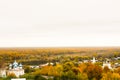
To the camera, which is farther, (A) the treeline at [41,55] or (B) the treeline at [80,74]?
(A) the treeline at [41,55]

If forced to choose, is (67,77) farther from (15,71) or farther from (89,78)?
(15,71)

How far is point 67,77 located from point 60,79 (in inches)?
23.4

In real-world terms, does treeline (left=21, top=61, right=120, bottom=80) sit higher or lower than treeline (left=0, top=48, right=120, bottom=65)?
lower

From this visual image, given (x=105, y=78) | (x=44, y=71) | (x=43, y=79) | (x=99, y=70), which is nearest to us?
(x=105, y=78)

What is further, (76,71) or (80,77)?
(76,71)

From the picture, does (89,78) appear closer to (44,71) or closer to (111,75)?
(111,75)

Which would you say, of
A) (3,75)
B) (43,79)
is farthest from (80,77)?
(3,75)

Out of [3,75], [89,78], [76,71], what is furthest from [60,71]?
[3,75]

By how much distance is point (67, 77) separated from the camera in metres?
22.0

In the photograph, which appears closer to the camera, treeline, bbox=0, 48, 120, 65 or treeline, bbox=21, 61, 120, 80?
treeline, bbox=21, 61, 120, 80

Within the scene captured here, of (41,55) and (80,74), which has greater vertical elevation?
(41,55)

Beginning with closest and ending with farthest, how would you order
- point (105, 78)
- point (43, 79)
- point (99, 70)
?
point (105, 78), point (43, 79), point (99, 70)

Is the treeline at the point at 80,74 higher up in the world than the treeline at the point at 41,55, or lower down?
lower down

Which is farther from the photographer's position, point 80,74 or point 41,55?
point 41,55
